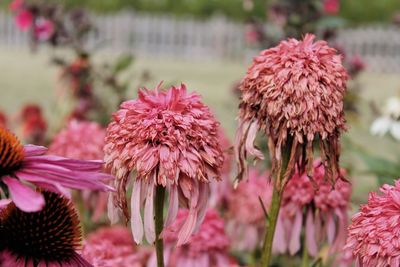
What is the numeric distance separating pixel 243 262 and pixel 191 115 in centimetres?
165

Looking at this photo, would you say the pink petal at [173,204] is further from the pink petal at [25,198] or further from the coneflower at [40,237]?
the pink petal at [25,198]

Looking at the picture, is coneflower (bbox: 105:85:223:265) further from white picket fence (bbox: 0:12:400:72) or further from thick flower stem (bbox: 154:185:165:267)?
white picket fence (bbox: 0:12:400:72)

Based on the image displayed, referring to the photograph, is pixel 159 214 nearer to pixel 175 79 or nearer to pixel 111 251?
pixel 111 251

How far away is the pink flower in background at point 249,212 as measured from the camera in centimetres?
237

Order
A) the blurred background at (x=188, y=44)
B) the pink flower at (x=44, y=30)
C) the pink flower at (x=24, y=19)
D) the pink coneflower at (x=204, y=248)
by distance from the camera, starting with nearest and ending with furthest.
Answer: the pink coneflower at (x=204, y=248) → the pink flower at (x=44, y=30) → the pink flower at (x=24, y=19) → the blurred background at (x=188, y=44)

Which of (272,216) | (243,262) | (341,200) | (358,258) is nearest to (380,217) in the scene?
(358,258)

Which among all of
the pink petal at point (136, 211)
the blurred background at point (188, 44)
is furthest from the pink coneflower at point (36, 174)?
the blurred background at point (188, 44)

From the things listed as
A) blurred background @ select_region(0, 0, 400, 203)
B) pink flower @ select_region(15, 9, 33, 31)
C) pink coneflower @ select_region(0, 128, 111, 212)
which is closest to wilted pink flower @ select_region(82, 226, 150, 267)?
pink coneflower @ select_region(0, 128, 111, 212)

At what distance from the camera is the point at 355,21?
14836 mm

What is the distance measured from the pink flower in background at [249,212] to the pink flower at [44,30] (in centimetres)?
172

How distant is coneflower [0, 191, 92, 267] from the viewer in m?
1.08

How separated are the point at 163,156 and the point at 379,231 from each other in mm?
262

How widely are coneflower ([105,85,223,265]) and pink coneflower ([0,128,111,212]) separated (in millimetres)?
96

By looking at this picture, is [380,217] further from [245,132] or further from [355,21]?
[355,21]
